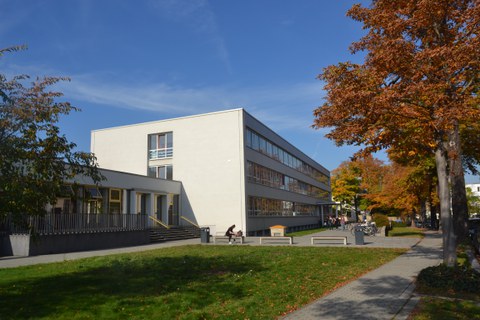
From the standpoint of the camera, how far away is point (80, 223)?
21219 millimetres

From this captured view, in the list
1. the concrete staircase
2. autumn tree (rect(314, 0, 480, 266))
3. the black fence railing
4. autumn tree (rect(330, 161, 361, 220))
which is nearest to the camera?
autumn tree (rect(314, 0, 480, 266))

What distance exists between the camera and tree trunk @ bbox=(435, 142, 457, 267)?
9.45 metres

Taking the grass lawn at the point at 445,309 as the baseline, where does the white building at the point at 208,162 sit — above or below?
above

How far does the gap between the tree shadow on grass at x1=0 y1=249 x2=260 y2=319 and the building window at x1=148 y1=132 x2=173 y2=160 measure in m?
23.1

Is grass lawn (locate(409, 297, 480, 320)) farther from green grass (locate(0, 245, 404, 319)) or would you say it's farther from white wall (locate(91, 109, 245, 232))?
white wall (locate(91, 109, 245, 232))

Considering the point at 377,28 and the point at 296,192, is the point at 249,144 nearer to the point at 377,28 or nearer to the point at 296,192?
the point at 296,192

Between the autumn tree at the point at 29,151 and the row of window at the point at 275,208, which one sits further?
the row of window at the point at 275,208

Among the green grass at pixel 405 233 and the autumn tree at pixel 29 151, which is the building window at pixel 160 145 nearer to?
the green grass at pixel 405 233

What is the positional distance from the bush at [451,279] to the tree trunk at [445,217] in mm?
356

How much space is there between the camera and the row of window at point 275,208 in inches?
1375

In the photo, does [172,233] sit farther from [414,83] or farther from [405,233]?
[414,83]

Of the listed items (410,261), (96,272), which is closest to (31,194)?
(96,272)

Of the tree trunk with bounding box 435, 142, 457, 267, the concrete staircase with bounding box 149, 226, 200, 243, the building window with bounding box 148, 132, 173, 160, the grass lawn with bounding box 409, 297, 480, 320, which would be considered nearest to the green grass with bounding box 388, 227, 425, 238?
the concrete staircase with bounding box 149, 226, 200, 243

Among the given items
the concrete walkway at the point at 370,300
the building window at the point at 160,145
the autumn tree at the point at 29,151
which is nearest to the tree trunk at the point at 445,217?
the concrete walkway at the point at 370,300
